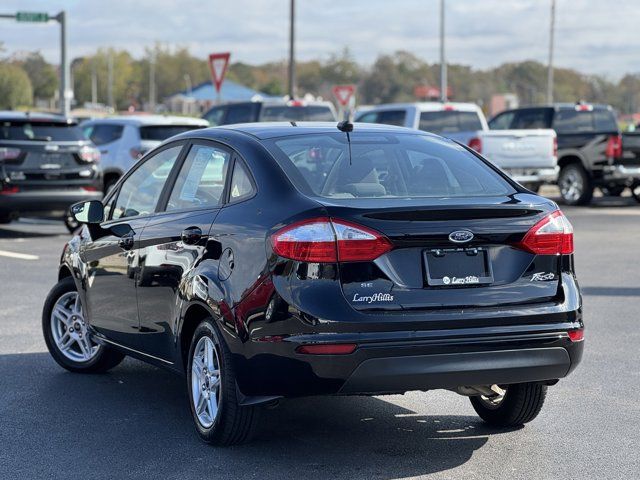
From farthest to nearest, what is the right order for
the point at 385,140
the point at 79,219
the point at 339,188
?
the point at 79,219
the point at 385,140
the point at 339,188

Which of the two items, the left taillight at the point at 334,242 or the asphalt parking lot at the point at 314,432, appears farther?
the asphalt parking lot at the point at 314,432

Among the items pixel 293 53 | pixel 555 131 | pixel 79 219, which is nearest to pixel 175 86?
pixel 293 53

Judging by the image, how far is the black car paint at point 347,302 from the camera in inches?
207

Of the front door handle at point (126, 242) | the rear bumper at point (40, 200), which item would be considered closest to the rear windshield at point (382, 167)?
the front door handle at point (126, 242)

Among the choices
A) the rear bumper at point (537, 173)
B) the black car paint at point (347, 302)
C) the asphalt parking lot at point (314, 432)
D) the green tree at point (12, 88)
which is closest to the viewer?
the black car paint at point (347, 302)

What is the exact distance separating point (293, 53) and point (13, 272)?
22.1 meters

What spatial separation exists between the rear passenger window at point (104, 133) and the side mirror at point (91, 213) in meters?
13.9

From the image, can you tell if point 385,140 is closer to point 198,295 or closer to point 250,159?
point 250,159

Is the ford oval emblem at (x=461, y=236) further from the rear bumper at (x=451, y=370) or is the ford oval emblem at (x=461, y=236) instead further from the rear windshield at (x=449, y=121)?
the rear windshield at (x=449, y=121)

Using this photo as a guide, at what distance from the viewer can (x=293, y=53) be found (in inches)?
1355

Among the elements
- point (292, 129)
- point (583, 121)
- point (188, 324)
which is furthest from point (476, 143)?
point (188, 324)

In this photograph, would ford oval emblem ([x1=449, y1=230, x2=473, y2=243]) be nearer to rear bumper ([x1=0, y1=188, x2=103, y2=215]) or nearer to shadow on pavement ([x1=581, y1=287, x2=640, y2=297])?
shadow on pavement ([x1=581, y1=287, x2=640, y2=297])

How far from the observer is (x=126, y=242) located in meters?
6.90

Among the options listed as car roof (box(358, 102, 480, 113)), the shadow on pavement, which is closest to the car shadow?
the shadow on pavement
